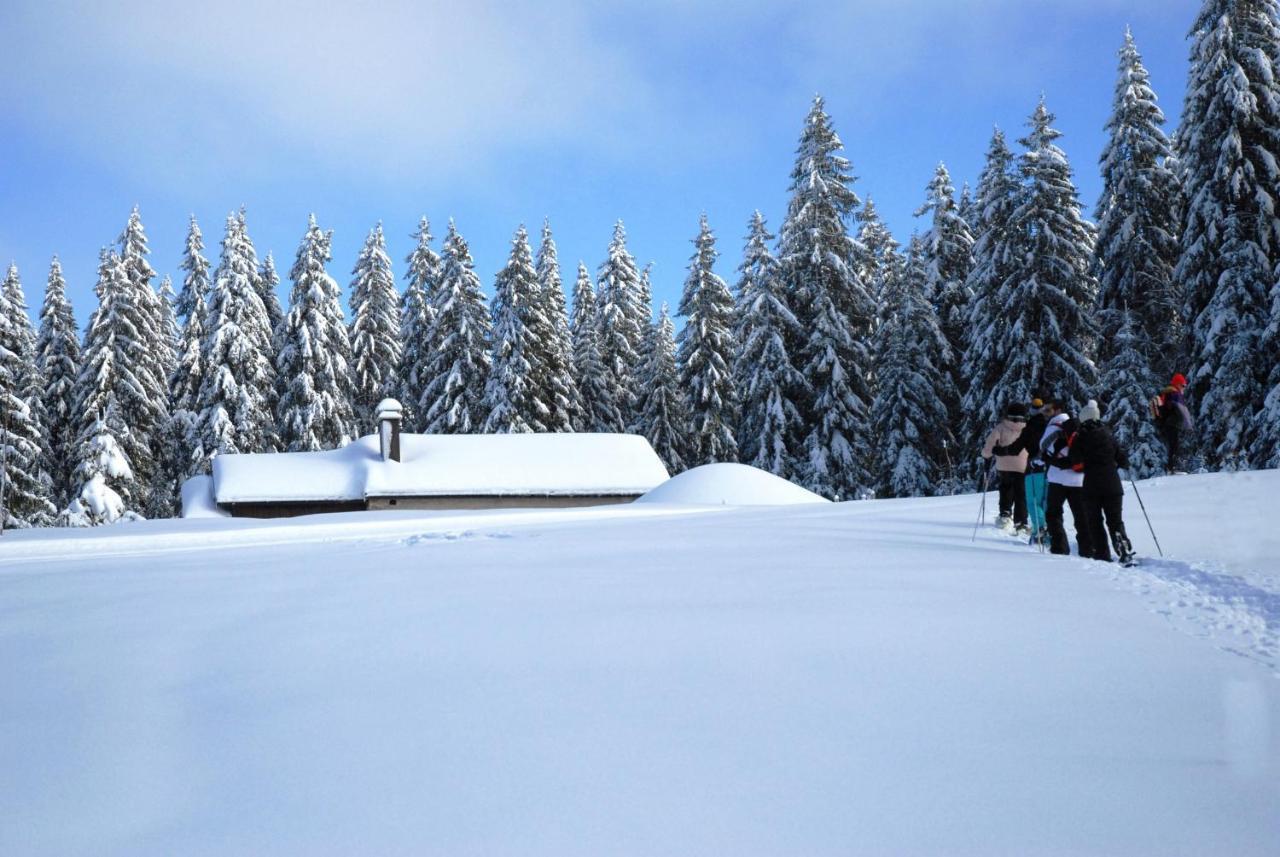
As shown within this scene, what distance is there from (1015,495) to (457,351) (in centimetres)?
3375

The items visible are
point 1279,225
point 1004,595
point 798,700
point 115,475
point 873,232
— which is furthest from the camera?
point 873,232

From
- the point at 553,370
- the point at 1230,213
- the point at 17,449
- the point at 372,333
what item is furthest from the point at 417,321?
the point at 1230,213

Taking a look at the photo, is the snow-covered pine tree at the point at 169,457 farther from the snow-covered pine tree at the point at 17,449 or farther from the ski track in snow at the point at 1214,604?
the ski track in snow at the point at 1214,604

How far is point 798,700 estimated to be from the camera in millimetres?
4363

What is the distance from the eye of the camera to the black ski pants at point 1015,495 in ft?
40.0

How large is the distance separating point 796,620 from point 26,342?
48753 millimetres

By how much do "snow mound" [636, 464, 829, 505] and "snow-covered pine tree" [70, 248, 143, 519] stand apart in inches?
941

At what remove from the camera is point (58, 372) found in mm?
41188

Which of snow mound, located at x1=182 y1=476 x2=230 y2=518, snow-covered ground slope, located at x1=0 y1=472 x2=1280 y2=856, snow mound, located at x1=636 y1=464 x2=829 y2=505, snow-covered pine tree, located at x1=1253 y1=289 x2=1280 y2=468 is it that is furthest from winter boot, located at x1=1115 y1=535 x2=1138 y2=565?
snow mound, located at x1=182 y1=476 x2=230 y2=518

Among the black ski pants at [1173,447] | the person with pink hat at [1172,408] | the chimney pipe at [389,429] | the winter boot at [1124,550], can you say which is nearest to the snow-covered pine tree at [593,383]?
the chimney pipe at [389,429]

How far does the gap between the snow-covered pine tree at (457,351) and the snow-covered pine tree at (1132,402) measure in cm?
2544

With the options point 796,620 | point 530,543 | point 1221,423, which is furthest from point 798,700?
point 1221,423

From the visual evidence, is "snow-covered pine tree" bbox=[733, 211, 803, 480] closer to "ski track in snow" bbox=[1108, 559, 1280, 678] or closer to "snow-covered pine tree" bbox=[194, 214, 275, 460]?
"snow-covered pine tree" bbox=[194, 214, 275, 460]

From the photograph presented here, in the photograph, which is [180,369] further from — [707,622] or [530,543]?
[707,622]
